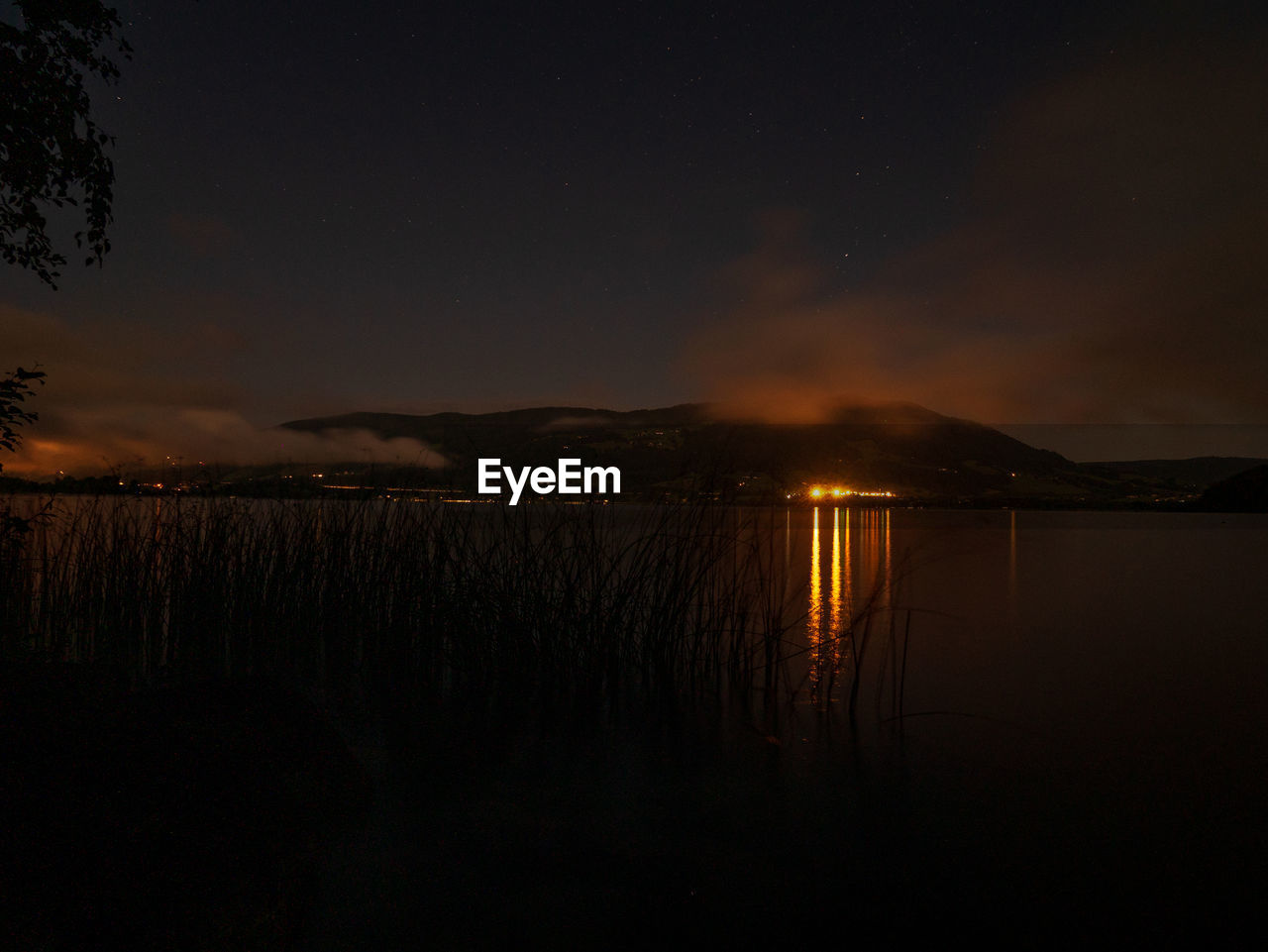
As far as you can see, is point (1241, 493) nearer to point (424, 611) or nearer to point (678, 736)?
point (678, 736)

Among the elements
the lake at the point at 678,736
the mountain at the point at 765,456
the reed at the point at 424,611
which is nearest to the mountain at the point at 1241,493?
the mountain at the point at 765,456

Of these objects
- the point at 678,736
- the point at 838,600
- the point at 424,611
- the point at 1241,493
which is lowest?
the point at 838,600

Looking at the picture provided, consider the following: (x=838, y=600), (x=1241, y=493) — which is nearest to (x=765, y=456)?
(x=838, y=600)

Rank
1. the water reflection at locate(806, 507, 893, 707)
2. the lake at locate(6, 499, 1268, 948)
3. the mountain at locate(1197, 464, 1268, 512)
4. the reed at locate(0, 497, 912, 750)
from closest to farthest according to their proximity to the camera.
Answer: the lake at locate(6, 499, 1268, 948), the reed at locate(0, 497, 912, 750), the water reflection at locate(806, 507, 893, 707), the mountain at locate(1197, 464, 1268, 512)

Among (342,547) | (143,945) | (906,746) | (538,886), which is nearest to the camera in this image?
(143,945)

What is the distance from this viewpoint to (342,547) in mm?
7102

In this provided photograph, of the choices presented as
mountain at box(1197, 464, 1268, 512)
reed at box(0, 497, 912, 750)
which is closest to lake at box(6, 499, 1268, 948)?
reed at box(0, 497, 912, 750)

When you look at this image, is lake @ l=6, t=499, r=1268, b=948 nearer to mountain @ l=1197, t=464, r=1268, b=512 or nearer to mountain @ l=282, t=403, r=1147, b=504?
mountain @ l=282, t=403, r=1147, b=504

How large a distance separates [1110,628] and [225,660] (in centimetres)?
1104

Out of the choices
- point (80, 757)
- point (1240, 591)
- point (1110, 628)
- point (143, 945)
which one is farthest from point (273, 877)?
point (1240, 591)

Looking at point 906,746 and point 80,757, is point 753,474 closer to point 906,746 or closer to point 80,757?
point 906,746

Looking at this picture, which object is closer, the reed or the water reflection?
the reed

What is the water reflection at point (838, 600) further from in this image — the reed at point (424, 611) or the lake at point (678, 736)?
the reed at point (424, 611)

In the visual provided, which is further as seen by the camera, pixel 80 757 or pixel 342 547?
pixel 342 547
